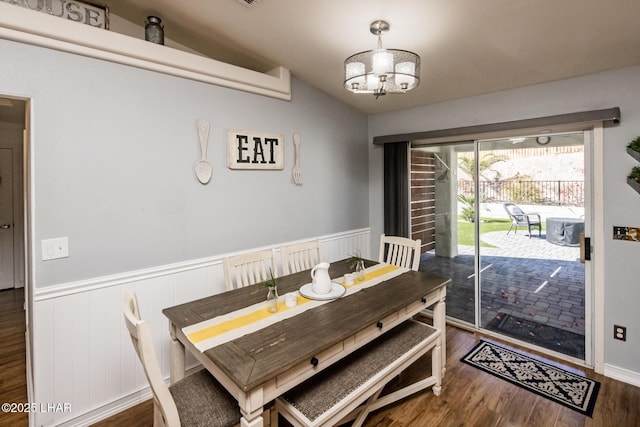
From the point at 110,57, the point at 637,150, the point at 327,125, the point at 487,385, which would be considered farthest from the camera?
the point at 327,125

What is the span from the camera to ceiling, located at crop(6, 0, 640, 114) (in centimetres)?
191

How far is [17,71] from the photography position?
179 centimetres

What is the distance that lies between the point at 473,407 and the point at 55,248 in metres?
2.91

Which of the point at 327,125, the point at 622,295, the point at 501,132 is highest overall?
the point at 327,125

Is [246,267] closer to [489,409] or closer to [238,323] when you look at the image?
[238,323]

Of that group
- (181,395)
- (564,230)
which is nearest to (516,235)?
(564,230)

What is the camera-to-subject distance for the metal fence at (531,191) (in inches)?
109

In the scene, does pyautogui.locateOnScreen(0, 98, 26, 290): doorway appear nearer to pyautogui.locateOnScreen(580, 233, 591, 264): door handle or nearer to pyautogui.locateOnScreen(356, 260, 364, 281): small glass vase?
pyautogui.locateOnScreen(356, 260, 364, 281): small glass vase

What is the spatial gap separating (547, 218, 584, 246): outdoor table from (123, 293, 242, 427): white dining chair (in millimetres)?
3062

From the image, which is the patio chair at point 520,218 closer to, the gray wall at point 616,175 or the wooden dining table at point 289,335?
the gray wall at point 616,175

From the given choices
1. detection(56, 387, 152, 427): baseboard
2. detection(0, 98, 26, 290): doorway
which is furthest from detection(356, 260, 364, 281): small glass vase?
detection(0, 98, 26, 290): doorway

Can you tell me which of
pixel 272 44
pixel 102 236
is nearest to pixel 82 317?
pixel 102 236

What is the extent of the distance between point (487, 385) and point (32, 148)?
11.3 feet

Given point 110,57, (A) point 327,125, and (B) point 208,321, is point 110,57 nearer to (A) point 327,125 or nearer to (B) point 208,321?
(B) point 208,321
